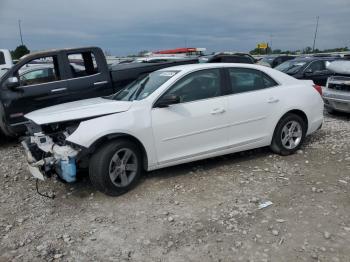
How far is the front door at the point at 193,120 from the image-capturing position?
4.74m

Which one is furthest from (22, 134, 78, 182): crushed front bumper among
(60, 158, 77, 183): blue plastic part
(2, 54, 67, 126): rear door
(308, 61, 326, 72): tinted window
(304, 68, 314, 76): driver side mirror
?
(308, 61, 326, 72): tinted window

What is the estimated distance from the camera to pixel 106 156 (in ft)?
14.3

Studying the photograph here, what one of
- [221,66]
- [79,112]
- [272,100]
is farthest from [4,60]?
[272,100]

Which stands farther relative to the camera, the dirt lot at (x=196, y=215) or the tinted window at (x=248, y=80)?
the tinted window at (x=248, y=80)

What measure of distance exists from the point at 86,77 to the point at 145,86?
2.40 metres

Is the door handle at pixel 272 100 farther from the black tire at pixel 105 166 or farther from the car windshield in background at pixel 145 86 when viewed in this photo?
the black tire at pixel 105 166

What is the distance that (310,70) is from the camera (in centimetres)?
1167

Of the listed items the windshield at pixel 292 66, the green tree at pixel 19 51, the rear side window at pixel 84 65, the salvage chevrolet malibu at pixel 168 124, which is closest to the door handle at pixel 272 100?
the salvage chevrolet malibu at pixel 168 124

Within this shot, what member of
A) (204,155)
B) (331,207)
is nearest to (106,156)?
(204,155)

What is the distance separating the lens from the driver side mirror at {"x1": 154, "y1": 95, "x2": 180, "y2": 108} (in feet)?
15.4

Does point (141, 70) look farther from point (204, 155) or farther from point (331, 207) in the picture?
point (331, 207)

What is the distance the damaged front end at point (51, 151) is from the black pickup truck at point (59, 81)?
1.96m

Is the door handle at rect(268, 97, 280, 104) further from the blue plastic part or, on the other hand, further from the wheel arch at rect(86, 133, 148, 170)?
the blue plastic part

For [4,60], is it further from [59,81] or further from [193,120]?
[193,120]
